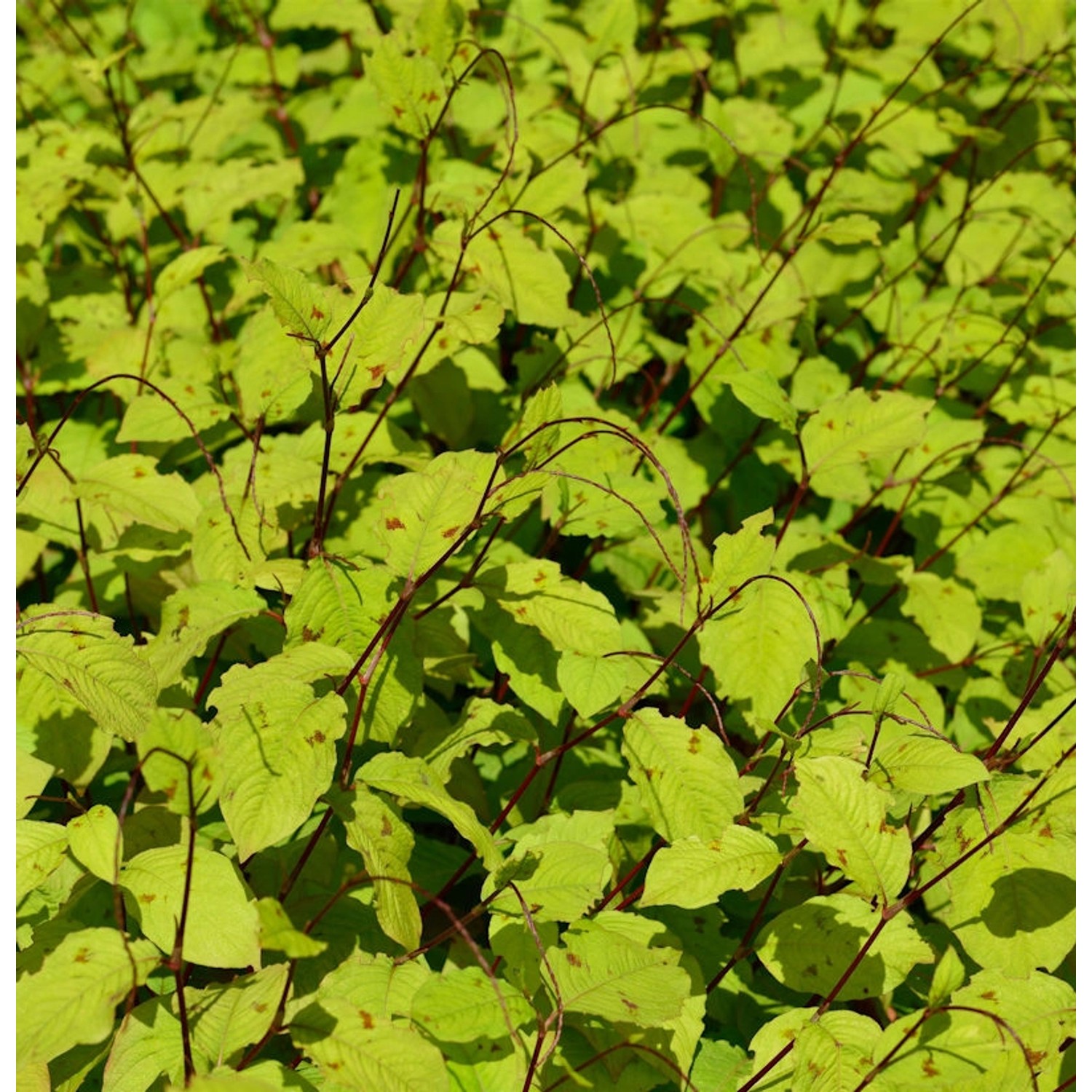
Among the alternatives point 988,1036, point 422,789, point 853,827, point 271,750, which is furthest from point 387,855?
point 988,1036

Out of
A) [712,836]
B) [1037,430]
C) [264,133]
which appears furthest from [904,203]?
[712,836]

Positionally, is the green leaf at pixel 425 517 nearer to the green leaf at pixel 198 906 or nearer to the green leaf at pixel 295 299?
the green leaf at pixel 295 299

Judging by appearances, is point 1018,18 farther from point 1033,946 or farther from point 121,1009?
point 121,1009

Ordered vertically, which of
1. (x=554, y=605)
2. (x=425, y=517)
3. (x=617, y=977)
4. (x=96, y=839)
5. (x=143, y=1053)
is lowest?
(x=143, y=1053)

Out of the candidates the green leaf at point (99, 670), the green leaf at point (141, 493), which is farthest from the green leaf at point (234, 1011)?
the green leaf at point (141, 493)

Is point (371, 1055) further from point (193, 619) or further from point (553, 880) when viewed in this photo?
point (193, 619)

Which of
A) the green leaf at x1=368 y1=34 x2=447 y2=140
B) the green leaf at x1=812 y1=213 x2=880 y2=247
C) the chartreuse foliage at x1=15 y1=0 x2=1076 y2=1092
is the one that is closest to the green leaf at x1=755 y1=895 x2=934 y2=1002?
the chartreuse foliage at x1=15 y1=0 x2=1076 y2=1092

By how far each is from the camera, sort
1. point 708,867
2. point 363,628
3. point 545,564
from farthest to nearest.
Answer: point 545,564 → point 363,628 → point 708,867
